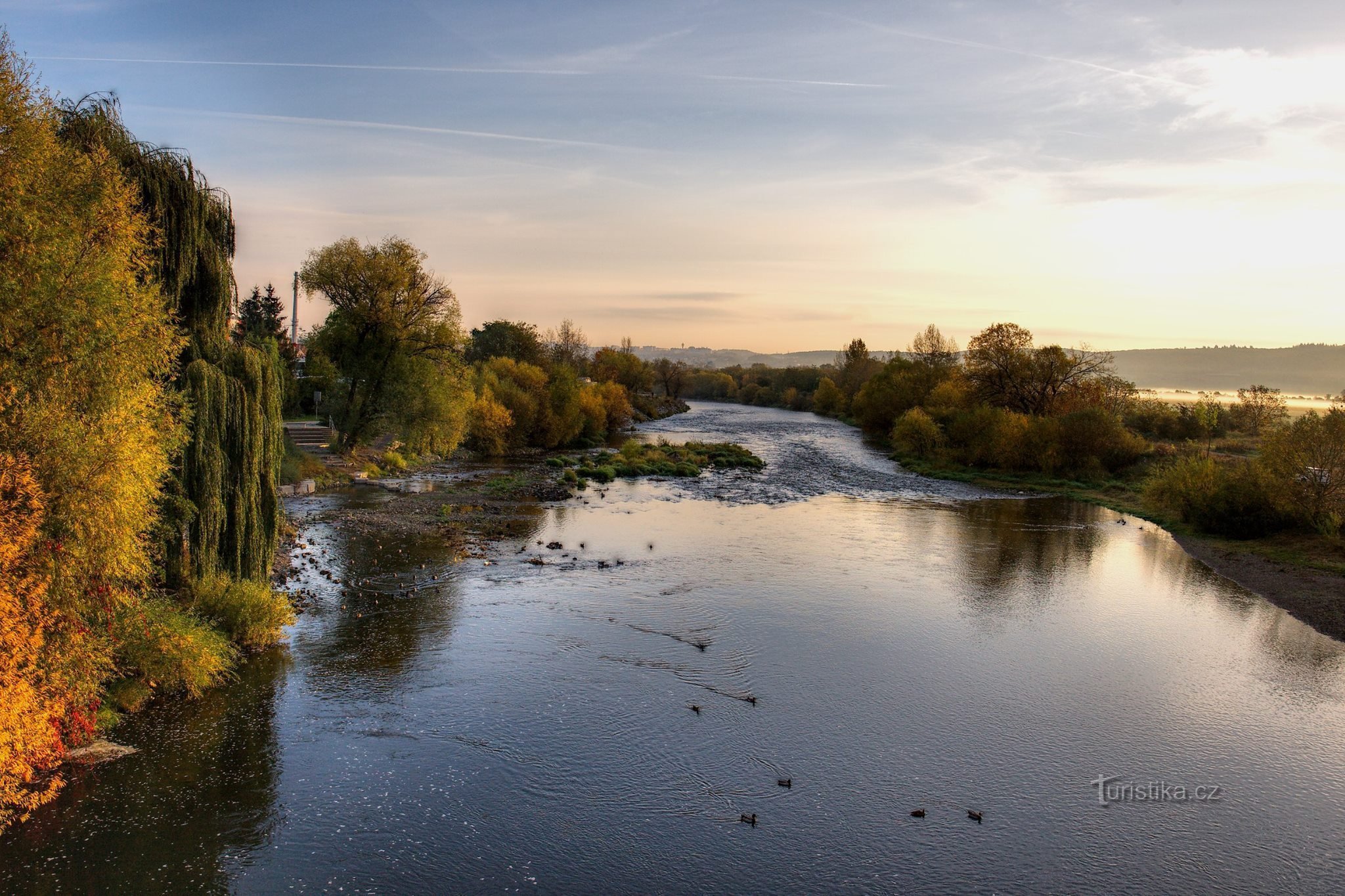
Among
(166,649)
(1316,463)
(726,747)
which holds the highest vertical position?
(1316,463)

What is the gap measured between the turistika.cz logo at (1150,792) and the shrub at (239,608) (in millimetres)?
16045

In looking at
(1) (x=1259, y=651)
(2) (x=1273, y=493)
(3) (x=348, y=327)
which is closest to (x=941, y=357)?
(2) (x=1273, y=493)

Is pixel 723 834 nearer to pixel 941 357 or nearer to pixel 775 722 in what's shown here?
pixel 775 722

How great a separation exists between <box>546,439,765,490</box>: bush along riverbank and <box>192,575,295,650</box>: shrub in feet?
85.6

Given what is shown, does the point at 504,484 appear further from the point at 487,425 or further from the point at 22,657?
the point at 22,657

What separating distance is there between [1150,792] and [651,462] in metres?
41.1

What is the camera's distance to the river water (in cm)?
1038

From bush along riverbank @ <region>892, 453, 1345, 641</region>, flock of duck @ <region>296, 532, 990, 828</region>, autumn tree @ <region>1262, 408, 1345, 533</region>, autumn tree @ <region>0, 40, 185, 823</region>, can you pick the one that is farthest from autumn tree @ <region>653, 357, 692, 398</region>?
autumn tree @ <region>0, 40, 185, 823</region>

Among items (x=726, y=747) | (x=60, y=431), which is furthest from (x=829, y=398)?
(x=60, y=431)

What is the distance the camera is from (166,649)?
13812 mm

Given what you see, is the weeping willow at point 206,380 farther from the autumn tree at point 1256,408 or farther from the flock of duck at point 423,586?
the autumn tree at point 1256,408

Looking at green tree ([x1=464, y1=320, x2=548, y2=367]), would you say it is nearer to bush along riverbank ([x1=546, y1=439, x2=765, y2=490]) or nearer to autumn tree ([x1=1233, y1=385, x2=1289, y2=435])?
bush along riverbank ([x1=546, y1=439, x2=765, y2=490])

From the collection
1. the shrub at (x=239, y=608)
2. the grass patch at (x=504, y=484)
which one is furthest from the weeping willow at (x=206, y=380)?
the grass patch at (x=504, y=484)

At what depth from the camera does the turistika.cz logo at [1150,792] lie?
1246cm
